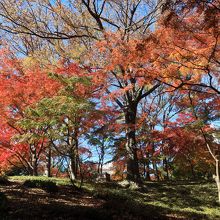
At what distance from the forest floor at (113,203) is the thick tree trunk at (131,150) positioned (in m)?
0.87

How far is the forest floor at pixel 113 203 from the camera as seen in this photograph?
23.7 feet

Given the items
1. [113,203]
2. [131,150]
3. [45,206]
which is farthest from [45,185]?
[131,150]

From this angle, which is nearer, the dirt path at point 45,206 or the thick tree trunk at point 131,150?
the dirt path at point 45,206

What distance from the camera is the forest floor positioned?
23.7ft

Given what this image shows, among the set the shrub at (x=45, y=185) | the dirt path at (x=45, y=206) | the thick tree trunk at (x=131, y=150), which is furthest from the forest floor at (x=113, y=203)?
the thick tree trunk at (x=131, y=150)

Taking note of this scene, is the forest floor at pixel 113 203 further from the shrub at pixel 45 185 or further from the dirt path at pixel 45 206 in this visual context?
the shrub at pixel 45 185

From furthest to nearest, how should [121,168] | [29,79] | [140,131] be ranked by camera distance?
[121,168] → [140,131] → [29,79]

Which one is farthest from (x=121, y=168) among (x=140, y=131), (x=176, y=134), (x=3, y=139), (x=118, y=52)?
(x=118, y=52)

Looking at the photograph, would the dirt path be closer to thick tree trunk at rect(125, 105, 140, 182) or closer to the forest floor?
the forest floor

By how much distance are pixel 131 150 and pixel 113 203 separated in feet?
20.5

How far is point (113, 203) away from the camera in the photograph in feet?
31.5

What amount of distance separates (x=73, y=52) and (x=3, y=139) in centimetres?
727

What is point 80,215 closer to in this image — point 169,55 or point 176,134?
point 169,55

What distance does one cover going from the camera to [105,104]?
1917 cm
